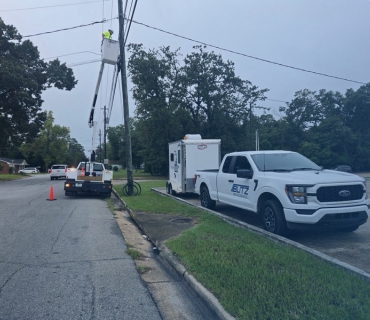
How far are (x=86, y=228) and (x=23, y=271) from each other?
4.04 metres

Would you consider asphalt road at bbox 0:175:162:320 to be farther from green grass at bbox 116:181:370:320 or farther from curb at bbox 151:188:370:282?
curb at bbox 151:188:370:282

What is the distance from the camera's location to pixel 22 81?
32.4 meters

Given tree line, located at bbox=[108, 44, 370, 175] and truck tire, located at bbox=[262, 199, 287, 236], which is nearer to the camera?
truck tire, located at bbox=[262, 199, 287, 236]

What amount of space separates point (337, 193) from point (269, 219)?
5.14 feet

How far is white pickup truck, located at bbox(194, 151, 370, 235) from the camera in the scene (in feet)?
25.7

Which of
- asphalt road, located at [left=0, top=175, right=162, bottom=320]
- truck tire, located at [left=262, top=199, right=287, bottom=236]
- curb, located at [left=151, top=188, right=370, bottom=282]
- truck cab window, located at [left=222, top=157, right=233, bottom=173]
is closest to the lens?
asphalt road, located at [left=0, top=175, right=162, bottom=320]

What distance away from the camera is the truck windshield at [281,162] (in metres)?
9.53

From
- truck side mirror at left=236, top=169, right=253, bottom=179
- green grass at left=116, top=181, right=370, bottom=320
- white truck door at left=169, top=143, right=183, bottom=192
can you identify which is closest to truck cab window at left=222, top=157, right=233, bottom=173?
truck side mirror at left=236, top=169, right=253, bottom=179

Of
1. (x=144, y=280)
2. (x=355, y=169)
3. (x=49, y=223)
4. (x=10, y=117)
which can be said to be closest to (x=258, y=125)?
(x=355, y=169)

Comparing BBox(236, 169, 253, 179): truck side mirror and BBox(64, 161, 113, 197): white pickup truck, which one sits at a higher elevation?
BBox(236, 169, 253, 179): truck side mirror

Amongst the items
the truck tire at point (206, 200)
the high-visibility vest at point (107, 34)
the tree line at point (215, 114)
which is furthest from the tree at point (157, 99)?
the truck tire at point (206, 200)

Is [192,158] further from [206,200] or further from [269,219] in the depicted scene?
[269,219]

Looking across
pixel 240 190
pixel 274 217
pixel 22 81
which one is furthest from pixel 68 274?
pixel 22 81

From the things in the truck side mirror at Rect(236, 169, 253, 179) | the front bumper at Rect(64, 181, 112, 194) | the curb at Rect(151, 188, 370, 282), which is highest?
the truck side mirror at Rect(236, 169, 253, 179)
